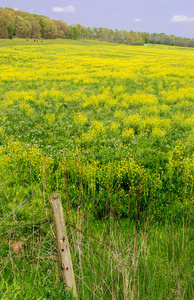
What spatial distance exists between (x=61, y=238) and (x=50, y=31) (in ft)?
354

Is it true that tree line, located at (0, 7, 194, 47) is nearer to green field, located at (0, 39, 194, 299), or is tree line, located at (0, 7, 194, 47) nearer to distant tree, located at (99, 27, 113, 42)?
distant tree, located at (99, 27, 113, 42)

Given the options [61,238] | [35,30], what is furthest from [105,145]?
[35,30]

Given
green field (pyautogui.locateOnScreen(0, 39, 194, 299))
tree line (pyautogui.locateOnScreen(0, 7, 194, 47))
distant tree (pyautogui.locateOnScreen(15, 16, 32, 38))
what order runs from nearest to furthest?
1. green field (pyautogui.locateOnScreen(0, 39, 194, 299))
2. tree line (pyautogui.locateOnScreen(0, 7, 194, 47))
3. distant tree (pyautogui.locateOnScreen(15, 16, 32, 38))

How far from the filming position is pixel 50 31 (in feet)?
310

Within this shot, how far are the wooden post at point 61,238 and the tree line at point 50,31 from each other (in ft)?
309

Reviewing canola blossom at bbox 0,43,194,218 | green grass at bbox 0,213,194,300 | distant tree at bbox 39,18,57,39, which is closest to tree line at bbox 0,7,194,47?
distant tree at bbox 39,18,57,39

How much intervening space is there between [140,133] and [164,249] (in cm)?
585

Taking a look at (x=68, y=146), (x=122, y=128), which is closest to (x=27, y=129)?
(x=68, y=146)

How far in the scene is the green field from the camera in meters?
2.83

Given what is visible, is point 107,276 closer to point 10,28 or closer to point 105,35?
point 10,28

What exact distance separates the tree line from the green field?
83.2 metres

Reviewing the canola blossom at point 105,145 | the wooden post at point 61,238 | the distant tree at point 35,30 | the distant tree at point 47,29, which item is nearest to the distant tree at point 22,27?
the distant tree at point 35,30

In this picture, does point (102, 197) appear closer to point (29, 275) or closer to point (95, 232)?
point (95, 232)

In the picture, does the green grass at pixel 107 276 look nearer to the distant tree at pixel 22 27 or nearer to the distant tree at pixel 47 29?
the distant tree at pixel 22 27
